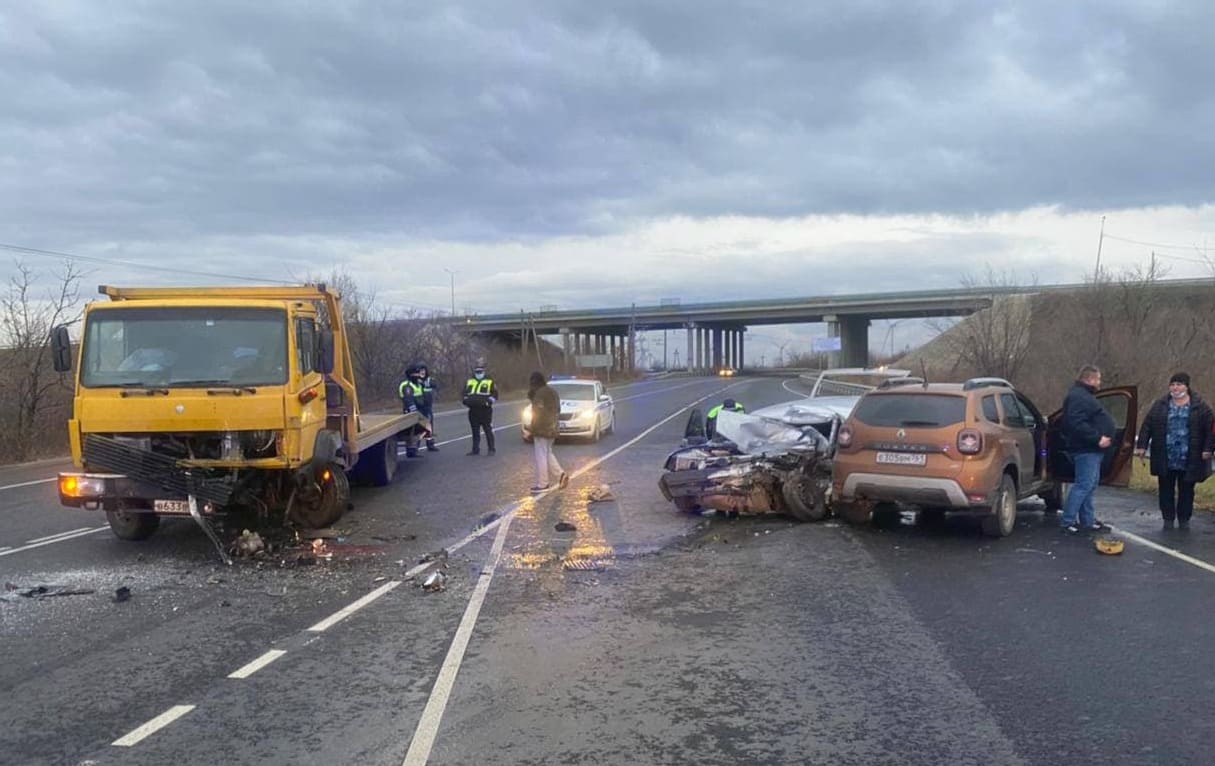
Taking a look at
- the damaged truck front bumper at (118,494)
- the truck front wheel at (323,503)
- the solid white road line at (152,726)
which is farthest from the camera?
the truck front wheel at (323,503)

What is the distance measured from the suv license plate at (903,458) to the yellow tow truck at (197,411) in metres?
5.71

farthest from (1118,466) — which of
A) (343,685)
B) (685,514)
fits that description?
(343,685)

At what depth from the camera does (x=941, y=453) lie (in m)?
9.05

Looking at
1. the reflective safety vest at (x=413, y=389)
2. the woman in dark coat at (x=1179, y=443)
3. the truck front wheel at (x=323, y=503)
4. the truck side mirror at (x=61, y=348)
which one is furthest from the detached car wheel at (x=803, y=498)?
the reflective safety vest at (x=413, y=389)

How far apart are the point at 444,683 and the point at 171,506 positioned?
4652 mm

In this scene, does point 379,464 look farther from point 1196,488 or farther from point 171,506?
point 1196,488

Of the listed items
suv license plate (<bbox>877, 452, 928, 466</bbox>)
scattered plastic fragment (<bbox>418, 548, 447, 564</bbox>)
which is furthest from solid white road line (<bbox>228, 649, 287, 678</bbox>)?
suv license plate (<bbox>877, 452, 928, 466</bbox>)

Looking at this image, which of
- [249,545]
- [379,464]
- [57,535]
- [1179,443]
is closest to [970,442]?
[1179,443]

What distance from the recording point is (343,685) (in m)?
5.13

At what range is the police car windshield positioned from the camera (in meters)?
22.6

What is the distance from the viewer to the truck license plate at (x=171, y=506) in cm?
852

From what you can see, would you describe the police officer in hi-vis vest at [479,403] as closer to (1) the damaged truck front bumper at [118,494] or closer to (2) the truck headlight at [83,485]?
(1) the damaged truck front bumper at [118,494]

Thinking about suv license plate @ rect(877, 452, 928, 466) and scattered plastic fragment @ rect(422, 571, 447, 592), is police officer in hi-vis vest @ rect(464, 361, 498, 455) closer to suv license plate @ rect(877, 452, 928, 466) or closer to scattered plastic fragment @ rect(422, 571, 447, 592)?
suv license plate @ rect(877, 452, 928, 466)

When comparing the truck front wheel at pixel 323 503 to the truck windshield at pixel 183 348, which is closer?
the truck windshield at pixel 183 348
